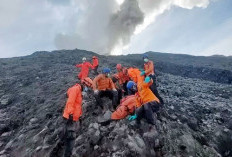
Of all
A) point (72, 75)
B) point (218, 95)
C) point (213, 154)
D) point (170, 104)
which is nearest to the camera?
point (213, 154)

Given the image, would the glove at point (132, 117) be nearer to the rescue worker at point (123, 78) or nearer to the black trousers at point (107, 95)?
the black trousers at point (107, 95)

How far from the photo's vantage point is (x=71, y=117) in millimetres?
9133

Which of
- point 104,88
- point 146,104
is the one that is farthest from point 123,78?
point 146,104

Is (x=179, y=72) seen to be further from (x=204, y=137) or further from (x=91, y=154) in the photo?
(x=91, y=154)

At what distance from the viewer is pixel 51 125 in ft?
35.6

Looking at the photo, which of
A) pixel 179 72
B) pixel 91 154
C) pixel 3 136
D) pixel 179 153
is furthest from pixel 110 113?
pixel 179 72

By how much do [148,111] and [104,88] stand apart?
8.30 ft

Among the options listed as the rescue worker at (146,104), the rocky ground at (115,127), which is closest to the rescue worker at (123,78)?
the rocky ground at (115,127)

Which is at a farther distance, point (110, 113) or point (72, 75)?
point (72, 75)

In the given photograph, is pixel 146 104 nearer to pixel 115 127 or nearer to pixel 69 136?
pixel 115 127

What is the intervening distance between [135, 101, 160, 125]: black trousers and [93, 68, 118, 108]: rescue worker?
149 cm

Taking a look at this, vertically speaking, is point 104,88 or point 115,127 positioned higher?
point 104,88

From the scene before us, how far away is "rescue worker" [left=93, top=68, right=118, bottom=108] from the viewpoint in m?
10.8

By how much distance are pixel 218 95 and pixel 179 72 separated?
1142cm
